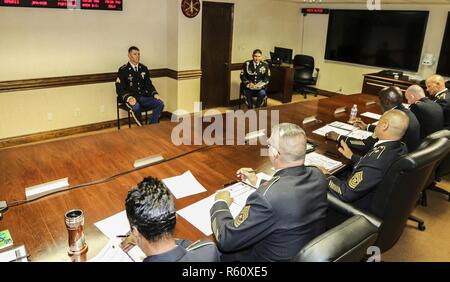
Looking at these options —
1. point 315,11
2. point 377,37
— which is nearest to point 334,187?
point 377,37

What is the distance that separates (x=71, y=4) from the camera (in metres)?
4.35

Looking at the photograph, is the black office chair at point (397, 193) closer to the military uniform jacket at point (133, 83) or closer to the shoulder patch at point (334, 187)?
the shoulder patch at point (334, 187)

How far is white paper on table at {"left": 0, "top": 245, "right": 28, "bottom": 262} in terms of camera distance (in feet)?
4.05

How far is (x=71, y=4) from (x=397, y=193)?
432 centimetres

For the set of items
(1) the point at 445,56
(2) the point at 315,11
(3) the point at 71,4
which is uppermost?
(2) the point at 315,11

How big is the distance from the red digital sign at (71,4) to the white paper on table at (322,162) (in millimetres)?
3674

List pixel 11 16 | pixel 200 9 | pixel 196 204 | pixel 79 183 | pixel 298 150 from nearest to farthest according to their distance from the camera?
pixel 298 150, pixel 196 204, pixel 79 183, pixel 11 16, pixel 200 9

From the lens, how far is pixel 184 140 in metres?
2.55

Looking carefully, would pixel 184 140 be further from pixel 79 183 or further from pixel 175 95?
pixel 175 95

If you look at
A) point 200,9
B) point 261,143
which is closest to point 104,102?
point 200,9

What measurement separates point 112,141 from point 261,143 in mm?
1084

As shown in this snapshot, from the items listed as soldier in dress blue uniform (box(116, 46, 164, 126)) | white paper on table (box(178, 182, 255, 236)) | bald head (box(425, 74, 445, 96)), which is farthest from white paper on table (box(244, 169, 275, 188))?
soldier in dress blue uniform (box(116, 46, 164, 126))

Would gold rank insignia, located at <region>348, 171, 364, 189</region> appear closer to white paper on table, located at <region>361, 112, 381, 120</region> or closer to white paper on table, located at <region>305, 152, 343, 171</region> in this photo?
white paper on table, located at <region>305, 152, 343, 171</region>

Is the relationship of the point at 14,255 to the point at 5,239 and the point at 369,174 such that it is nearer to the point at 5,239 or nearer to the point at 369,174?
the point at 5,239
